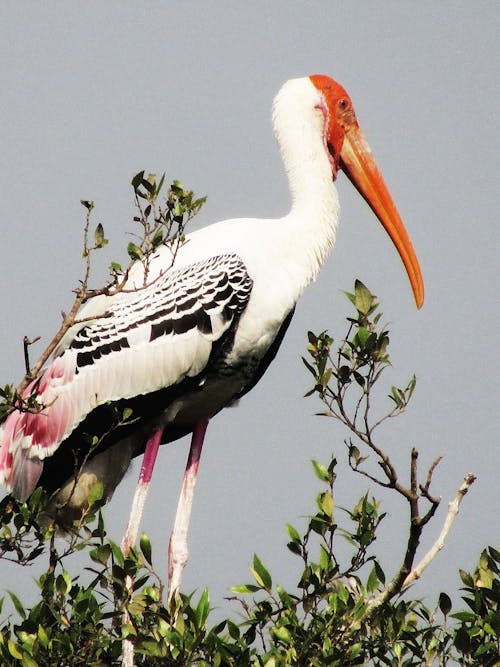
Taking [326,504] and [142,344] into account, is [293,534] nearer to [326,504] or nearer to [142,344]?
[326,504]

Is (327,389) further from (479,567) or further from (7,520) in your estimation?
(7,520)

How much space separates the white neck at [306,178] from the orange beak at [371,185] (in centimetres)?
39

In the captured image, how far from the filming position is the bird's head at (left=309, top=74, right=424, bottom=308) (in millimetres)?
9461

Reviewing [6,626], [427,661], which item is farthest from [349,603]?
[6,626]

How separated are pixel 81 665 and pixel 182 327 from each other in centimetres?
256

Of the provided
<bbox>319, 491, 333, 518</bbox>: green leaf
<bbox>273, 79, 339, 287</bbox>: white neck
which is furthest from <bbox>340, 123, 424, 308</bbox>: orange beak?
<bbox>319, 491, 333, 518</bbox>: green leaf

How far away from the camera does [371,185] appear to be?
385 inches

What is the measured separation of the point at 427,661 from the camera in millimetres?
6898

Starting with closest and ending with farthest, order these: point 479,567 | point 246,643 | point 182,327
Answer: point 246,643 → point 479,567 → point 182,327

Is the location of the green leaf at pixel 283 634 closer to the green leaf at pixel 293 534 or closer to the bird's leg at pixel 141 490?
the green leaf at pixel 293 534

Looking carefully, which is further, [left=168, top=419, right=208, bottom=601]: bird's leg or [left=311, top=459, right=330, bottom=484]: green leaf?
[left=168, top=419, right=208, bottom=601]: bird's leg

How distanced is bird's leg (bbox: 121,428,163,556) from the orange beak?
2.33 metres

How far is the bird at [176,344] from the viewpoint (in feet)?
27.9

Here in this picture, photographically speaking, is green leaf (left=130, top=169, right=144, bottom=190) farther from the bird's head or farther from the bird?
the bird's head
